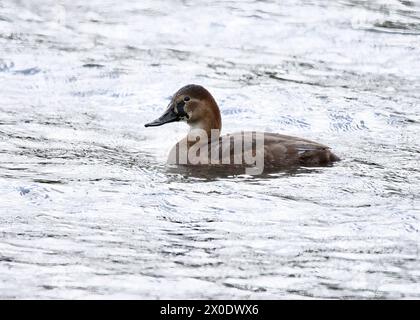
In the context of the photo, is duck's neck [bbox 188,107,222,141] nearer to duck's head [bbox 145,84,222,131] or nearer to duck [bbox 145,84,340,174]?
duck's head [bbox 145,84,222,131]

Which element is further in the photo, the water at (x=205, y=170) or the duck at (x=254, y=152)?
the duck at (x=254, y=152)

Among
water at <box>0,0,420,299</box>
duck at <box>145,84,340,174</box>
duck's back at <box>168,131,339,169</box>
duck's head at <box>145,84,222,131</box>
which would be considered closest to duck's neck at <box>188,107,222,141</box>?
duck's head at <box>145,84,222,131</box>

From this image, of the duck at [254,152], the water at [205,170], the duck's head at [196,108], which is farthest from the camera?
the duck's head at [196,108]

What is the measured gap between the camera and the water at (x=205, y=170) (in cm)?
783

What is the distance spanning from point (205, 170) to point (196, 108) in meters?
0.99

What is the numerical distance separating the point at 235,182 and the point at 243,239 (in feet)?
5.79

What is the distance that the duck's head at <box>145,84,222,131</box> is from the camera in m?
11.4

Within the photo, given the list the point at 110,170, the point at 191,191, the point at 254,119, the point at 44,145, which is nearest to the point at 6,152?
the point at 44,145

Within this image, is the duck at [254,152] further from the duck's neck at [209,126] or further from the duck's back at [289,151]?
the duck's neck at [209,126]

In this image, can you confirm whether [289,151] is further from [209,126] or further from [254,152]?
[209,126]

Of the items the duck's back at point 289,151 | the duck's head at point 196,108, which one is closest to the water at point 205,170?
the duck's back at point 289,151

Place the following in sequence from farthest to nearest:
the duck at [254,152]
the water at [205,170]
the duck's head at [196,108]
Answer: the duck's head at [196,108], the duck at [254,152], the water at [205,170]

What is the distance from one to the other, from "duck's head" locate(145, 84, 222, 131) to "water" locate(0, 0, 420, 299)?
461 mm

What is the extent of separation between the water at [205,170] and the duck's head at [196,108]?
461 millimetres
